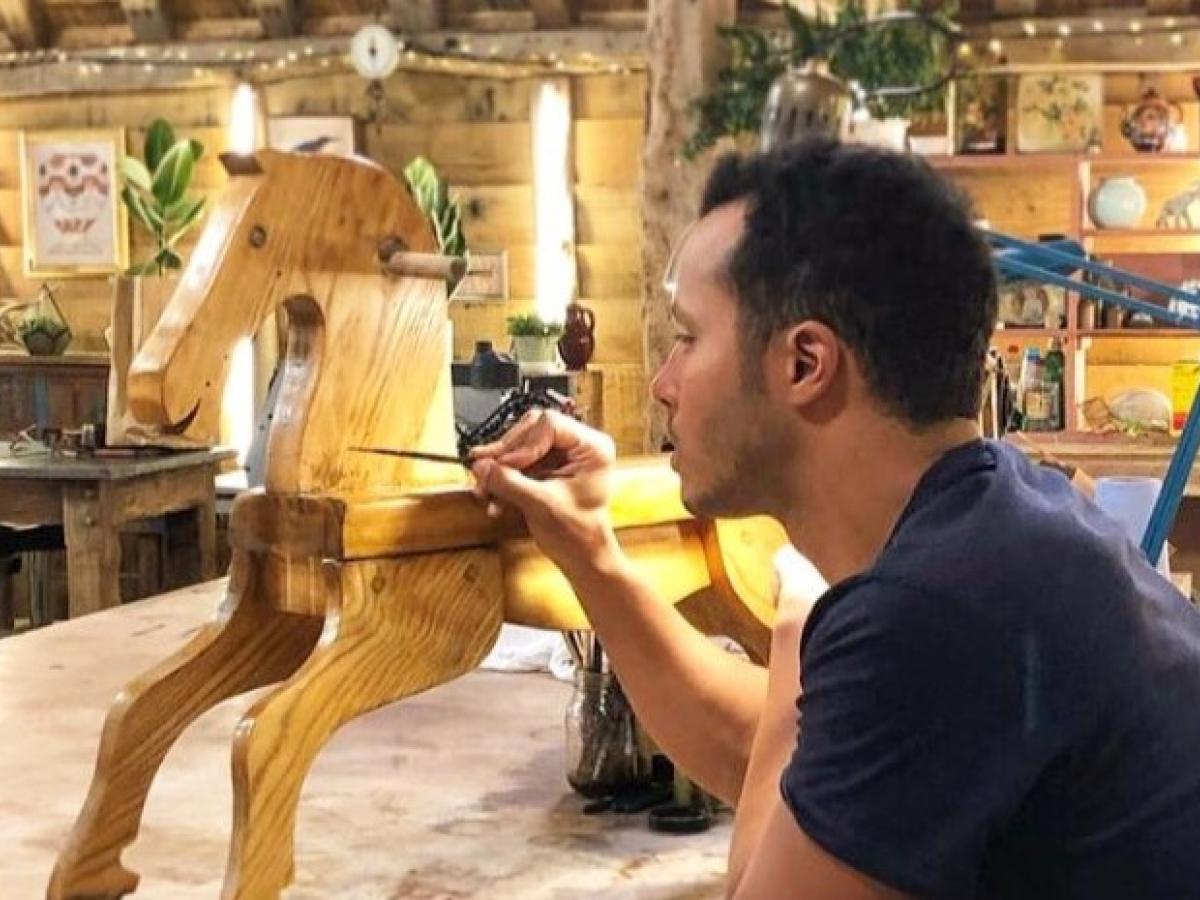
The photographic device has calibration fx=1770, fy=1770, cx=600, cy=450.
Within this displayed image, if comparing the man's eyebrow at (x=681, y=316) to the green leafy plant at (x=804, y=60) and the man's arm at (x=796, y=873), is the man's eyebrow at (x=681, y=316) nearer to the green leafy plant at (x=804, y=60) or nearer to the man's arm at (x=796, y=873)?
the man's arm at (x=796, y=873)

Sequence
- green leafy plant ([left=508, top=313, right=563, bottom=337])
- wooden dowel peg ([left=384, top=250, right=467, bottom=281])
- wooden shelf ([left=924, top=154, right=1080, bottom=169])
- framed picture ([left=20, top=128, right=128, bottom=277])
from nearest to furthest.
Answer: wooden dowel peg ([left=384, top=250, right=467, bottom=281]) < wooden shelf ([left=924, top=154, right=1080, bottom=169]) < green leafy plant ([left=508, top=313, right=563, bottom=337]) < framed picture ([left=20, top=128, right=128, bottom=277])

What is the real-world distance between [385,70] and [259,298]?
19.2 ft

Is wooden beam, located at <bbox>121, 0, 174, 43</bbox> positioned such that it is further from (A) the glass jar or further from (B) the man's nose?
(B) the man's nose

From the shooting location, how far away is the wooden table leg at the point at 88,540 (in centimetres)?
484

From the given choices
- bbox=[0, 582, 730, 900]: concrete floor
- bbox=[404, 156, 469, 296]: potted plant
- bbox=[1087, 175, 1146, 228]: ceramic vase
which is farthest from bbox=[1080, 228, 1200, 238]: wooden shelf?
bbox=[0, 582, 730, 900]: concrete floor

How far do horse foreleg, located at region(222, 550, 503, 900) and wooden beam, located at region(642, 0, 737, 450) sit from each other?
160 inches

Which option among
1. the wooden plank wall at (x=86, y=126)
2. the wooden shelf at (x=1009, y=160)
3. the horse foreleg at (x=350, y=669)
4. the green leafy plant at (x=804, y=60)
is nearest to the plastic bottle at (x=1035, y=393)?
the green leafy plant at (x=804, y=60)

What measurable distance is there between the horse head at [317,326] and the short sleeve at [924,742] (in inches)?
26.6

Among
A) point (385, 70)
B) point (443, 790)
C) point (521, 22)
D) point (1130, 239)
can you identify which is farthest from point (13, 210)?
point (443, 790)

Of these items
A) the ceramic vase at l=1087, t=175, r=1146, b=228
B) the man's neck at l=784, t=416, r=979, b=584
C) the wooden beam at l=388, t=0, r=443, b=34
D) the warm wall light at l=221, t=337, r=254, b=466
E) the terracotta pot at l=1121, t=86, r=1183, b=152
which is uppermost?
the wooden beam at l=388, t=0, r=443, b=34

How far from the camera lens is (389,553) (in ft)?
4.94

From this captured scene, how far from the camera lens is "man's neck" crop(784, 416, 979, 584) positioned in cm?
106

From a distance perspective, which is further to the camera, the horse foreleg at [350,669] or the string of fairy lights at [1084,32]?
the string of fairy lights at [1084,32]

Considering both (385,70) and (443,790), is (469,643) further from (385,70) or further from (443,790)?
(385,70)
